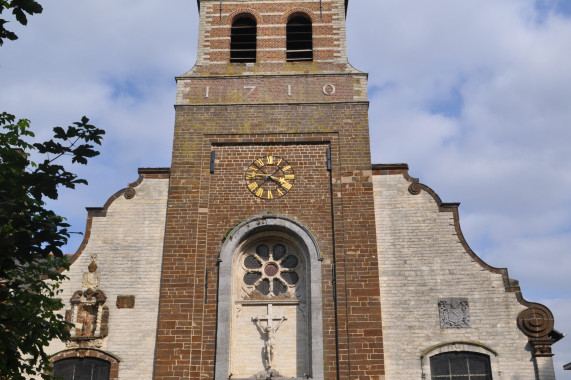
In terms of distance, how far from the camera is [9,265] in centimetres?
935

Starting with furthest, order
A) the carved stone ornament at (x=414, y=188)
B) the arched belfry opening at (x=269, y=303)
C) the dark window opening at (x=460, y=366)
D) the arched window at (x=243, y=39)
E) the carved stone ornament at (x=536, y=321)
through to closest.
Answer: the arched window at (x=243, y=39), the carved stone ornament at (x=414, y=188), the arched belfry opening at (x=269, y=303), the carved stone ornament at (x=536, y=321), the dark window opening at (x=460, y=366)

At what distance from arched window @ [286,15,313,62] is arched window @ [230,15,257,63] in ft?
3.56

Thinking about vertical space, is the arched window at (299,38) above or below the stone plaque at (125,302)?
above

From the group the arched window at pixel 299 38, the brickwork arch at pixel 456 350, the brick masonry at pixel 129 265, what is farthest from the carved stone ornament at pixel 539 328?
the arched window at pixel 299 38

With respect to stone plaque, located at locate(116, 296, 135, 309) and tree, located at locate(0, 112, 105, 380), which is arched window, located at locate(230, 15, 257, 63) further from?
tree, located at locate(0, 112, 105, 380)

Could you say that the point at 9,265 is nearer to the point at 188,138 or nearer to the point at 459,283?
the point at 188,138

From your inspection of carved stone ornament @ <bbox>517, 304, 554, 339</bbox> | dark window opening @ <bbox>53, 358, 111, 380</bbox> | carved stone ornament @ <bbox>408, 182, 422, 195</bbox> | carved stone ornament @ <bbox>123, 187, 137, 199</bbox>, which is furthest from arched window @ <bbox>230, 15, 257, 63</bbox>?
carved stone ornament @ <bbox>517, 304, 554, 339</bbox>

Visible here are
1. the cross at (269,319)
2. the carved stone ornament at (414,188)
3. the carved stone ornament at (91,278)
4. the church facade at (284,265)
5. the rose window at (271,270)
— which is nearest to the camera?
the church facade at (284,265)

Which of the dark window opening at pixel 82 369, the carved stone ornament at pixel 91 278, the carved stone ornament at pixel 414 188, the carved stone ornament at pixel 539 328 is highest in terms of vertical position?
the carved stone ornament at pixel 414 188

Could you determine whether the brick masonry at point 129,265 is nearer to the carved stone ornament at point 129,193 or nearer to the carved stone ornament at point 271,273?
the carved stone ornament at point 129,193

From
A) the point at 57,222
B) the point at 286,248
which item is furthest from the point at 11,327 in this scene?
the point at 286,248

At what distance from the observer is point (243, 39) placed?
64.1 ft

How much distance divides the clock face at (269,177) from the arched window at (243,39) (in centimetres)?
377

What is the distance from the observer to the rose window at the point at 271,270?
16.0 meters
